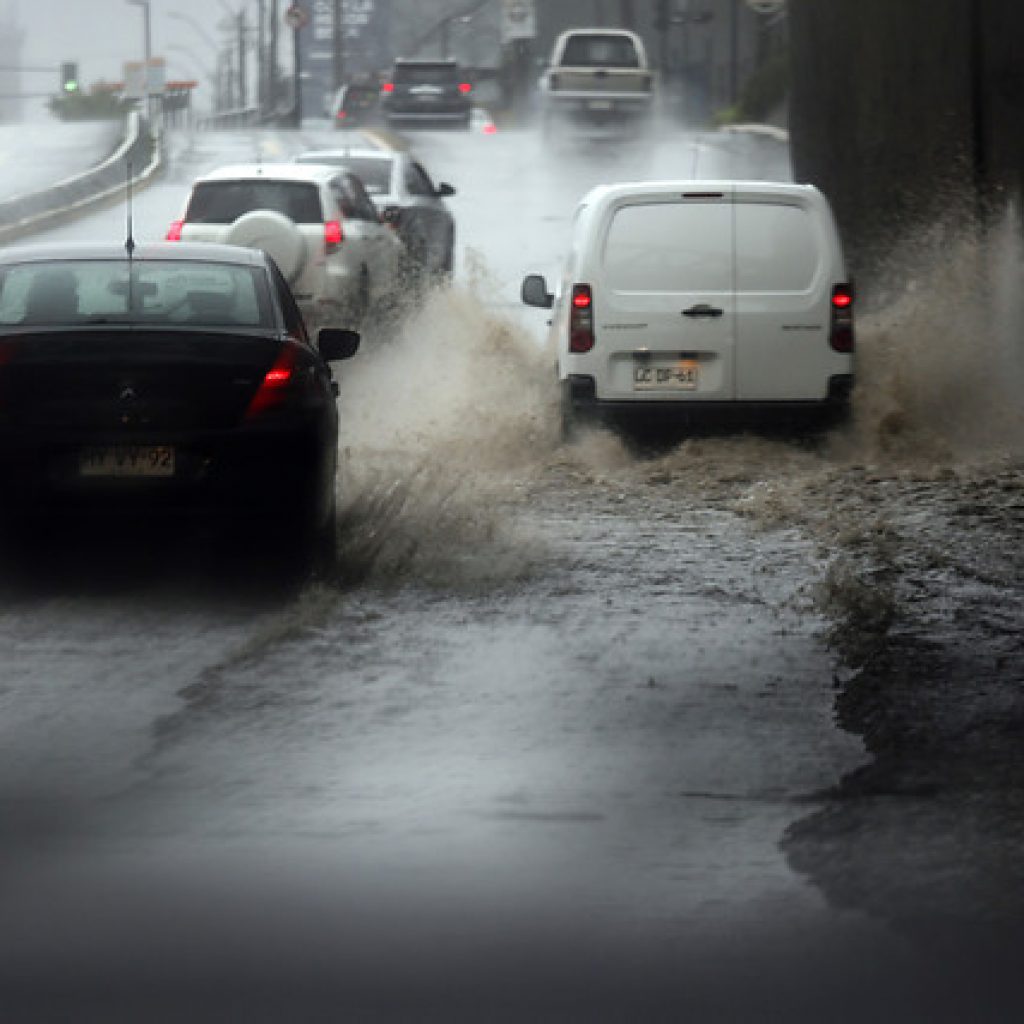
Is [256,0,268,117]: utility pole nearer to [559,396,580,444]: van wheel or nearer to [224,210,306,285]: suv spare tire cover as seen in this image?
[224,210,306,285]: suv spare tire cover

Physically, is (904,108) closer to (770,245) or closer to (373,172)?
(373,172)

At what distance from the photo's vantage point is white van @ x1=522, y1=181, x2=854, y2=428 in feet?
55.3

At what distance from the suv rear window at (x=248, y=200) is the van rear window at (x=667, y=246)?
8.55m

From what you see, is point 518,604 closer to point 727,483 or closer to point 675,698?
point 675,698

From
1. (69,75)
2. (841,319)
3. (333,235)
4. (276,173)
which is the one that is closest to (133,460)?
(841,319)

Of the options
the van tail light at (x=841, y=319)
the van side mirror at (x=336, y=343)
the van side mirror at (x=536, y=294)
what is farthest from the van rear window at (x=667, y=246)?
the van side mirror at (x=336, y=343)

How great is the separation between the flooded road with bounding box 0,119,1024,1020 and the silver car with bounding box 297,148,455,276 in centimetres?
1421

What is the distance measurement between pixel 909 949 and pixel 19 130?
76.4 metres

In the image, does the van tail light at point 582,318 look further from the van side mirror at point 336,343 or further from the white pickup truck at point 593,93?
the white pickup truck at point 593,93

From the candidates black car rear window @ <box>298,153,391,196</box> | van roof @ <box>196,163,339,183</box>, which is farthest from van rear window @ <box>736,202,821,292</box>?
black car rear window @ <box>298,153,391,196</box>

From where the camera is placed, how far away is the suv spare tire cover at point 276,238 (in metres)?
22.6

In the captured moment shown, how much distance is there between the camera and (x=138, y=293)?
495 inches

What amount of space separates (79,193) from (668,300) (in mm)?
37522

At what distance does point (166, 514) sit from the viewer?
11.5 m
